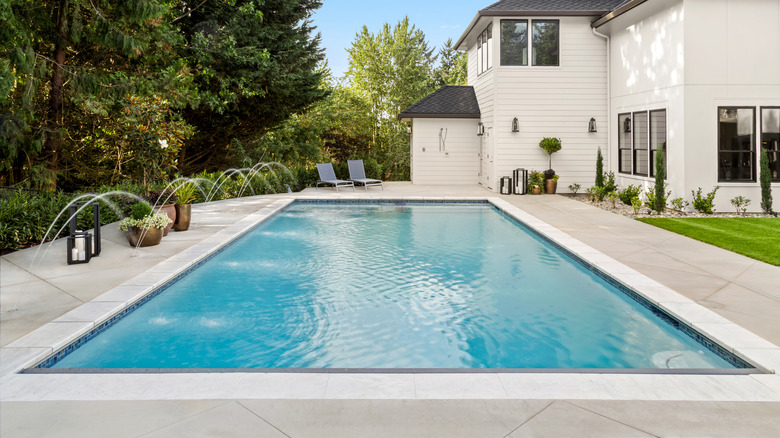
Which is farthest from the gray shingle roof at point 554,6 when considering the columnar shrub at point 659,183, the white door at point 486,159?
the columnar shrub at point 659,183

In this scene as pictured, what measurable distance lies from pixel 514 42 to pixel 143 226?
1127 cm

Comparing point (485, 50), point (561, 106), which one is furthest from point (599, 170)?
point (485, 50)

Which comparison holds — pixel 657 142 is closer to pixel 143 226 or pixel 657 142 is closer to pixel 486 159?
pixel 486 159

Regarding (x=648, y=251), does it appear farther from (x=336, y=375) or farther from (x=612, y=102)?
(x=612, y=102)

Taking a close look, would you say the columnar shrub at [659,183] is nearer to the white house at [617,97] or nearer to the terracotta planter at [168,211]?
the white house at [617,97]

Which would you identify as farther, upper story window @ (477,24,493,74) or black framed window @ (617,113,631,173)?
upper story window @ (477,24,493,74)

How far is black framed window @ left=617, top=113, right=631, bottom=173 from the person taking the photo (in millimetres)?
14350

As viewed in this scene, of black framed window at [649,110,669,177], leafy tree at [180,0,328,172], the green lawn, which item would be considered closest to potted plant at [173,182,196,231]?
leafy tree at [180,0,328,172]

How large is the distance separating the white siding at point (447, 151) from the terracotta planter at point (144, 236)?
11802mm

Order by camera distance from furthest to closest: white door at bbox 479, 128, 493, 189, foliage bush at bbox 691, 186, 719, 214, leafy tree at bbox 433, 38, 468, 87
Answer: leafy tree at bbox 433, 38, 468, 87
white door at bbox 479, 128, 493, 189
foliage bush at bbox 691, 186, 719, 214

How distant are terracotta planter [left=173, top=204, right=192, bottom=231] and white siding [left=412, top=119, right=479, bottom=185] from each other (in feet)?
34.5

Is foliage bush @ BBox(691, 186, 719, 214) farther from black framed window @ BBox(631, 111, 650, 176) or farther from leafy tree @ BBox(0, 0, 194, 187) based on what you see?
leafy tree @ BBox(0, 0, 194, 187)

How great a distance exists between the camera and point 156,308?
17.1ft

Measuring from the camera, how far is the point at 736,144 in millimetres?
11055
